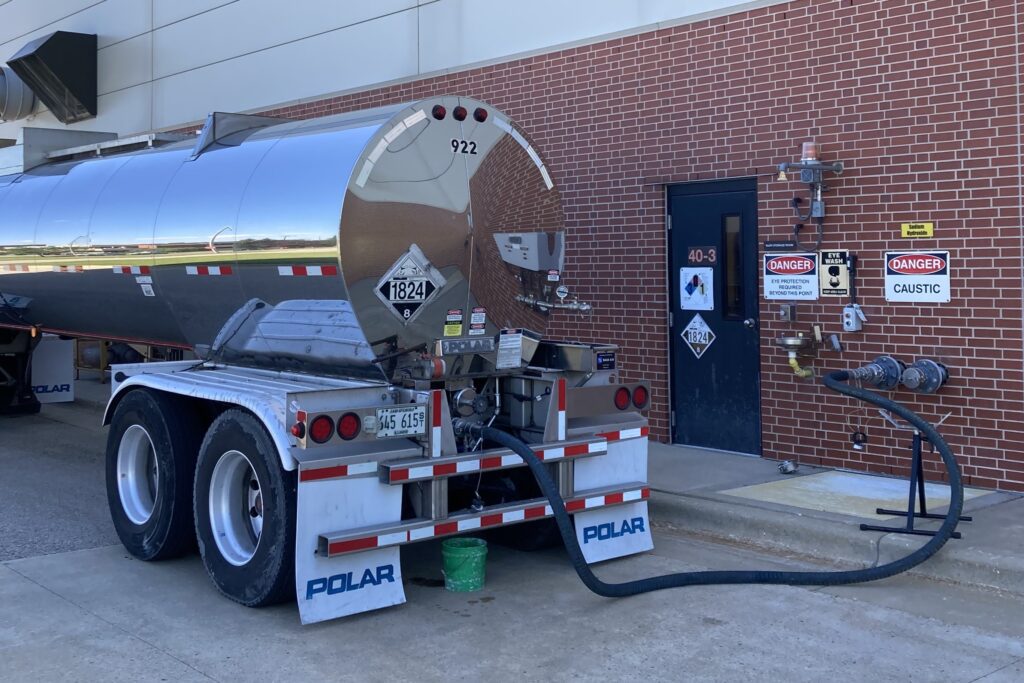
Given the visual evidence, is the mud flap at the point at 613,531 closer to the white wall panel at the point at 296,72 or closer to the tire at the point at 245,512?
the tire at the point at 245,512

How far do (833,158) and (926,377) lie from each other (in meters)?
1.98

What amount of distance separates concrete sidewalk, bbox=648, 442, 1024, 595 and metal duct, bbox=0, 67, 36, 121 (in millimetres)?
17110

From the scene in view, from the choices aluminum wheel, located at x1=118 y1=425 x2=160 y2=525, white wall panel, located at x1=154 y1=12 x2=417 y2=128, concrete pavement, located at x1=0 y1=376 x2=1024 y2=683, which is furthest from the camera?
white wall panel, located at x1=154 y1=12 x2=417 y2=128

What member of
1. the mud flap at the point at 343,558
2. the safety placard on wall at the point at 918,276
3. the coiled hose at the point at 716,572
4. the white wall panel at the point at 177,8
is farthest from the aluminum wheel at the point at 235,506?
the white wall panel at the point at 177,8

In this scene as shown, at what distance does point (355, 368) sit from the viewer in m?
6.68

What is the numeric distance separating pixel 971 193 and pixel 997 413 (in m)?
1.67

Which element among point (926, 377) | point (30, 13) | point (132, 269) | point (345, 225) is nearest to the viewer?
point (345, 225)

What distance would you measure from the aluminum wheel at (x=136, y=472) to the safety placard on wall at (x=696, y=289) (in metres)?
5.08

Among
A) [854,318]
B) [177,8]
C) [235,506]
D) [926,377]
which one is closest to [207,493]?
[235,506]

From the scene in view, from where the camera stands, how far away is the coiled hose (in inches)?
246

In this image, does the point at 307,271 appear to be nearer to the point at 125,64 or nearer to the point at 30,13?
the point at 125,64

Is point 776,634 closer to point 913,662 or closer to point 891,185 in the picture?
point 913,662

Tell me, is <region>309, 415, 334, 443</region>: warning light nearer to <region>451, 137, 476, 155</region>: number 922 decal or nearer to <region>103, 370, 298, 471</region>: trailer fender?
<region>103, 370, 298, 471</region>: trailer fender

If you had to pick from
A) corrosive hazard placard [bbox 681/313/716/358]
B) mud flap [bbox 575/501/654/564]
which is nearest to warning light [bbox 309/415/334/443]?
mud flap [bbox 575/501/654/564]
